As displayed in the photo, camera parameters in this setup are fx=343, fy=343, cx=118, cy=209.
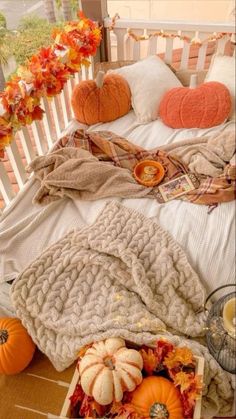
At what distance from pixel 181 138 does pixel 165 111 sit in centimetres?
6

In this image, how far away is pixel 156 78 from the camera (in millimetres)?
653

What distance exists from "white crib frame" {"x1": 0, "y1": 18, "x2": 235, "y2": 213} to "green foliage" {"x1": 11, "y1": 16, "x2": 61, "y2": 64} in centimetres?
14

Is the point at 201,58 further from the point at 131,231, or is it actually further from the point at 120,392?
the point at 120,392

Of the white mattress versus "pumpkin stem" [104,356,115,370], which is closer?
the white mattress

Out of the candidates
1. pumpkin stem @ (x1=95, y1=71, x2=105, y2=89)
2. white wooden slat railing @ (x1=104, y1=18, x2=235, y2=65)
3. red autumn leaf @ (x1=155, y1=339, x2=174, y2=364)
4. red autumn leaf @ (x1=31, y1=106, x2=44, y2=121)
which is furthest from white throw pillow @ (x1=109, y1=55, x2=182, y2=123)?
red autumn leaf @ (x1=155, y1=339, x2=174, y2=364)

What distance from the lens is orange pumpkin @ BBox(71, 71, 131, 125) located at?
0.84 meters

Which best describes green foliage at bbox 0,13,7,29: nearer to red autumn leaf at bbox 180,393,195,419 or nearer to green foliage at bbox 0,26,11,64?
green foliage at bbox 0,26,11,64

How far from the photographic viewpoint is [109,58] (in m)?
0.82

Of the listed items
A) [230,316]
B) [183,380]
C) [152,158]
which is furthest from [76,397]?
[152,158]

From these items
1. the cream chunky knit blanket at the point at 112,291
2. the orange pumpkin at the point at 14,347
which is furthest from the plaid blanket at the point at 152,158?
the orange pumpkin at the point at 14,347

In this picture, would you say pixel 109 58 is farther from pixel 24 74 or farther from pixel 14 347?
pixel 14 347

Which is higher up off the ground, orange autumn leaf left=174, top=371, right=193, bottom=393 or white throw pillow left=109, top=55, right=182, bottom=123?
white throw pillow left=109, top=55, right=182, bottom=123

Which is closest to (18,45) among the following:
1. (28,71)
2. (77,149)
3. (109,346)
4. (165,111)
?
(28,71)

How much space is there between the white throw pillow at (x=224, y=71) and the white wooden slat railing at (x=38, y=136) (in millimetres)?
575
